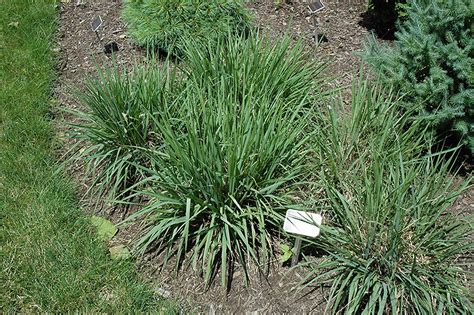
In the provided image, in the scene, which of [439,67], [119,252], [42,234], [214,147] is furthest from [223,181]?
[439,67]

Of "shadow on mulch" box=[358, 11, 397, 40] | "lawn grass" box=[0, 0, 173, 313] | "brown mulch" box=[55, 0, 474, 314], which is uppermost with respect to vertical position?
"shadow on mulch" box=[358, 11, 397, 40]

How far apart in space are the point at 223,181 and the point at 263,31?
178cm

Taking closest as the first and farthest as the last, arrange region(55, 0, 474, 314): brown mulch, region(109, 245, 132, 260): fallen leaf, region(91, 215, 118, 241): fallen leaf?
region(55, 0, 474, 314): brown mulch < region(109, 245, 132, 260): fallen leaf < region(91, 215, 118, 241): fallen leaf

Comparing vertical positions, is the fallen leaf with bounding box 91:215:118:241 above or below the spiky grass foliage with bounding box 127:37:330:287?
below

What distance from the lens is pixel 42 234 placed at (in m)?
3.03

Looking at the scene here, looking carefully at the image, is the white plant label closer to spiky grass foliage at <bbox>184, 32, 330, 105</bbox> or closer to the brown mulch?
the brown mulch

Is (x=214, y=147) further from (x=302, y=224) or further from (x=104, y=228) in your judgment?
(x=104, y=228)

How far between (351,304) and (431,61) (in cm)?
154

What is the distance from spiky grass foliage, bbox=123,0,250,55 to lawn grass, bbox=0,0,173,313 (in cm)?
91

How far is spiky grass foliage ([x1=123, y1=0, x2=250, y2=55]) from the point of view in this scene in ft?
13.1

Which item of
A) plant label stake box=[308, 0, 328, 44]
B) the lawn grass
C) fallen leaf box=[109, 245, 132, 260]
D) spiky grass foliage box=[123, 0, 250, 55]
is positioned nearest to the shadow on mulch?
plant label stake box=[308, 0, 328, 44]

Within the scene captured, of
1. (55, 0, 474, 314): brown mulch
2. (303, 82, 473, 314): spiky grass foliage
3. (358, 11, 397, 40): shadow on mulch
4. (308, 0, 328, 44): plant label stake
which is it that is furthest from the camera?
(358, 11, 397, 40): shadow on mulch

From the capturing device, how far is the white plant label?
248cm

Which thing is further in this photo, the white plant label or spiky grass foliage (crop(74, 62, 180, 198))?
spiky grass foliage (crop(74, 62, 180, 198))
